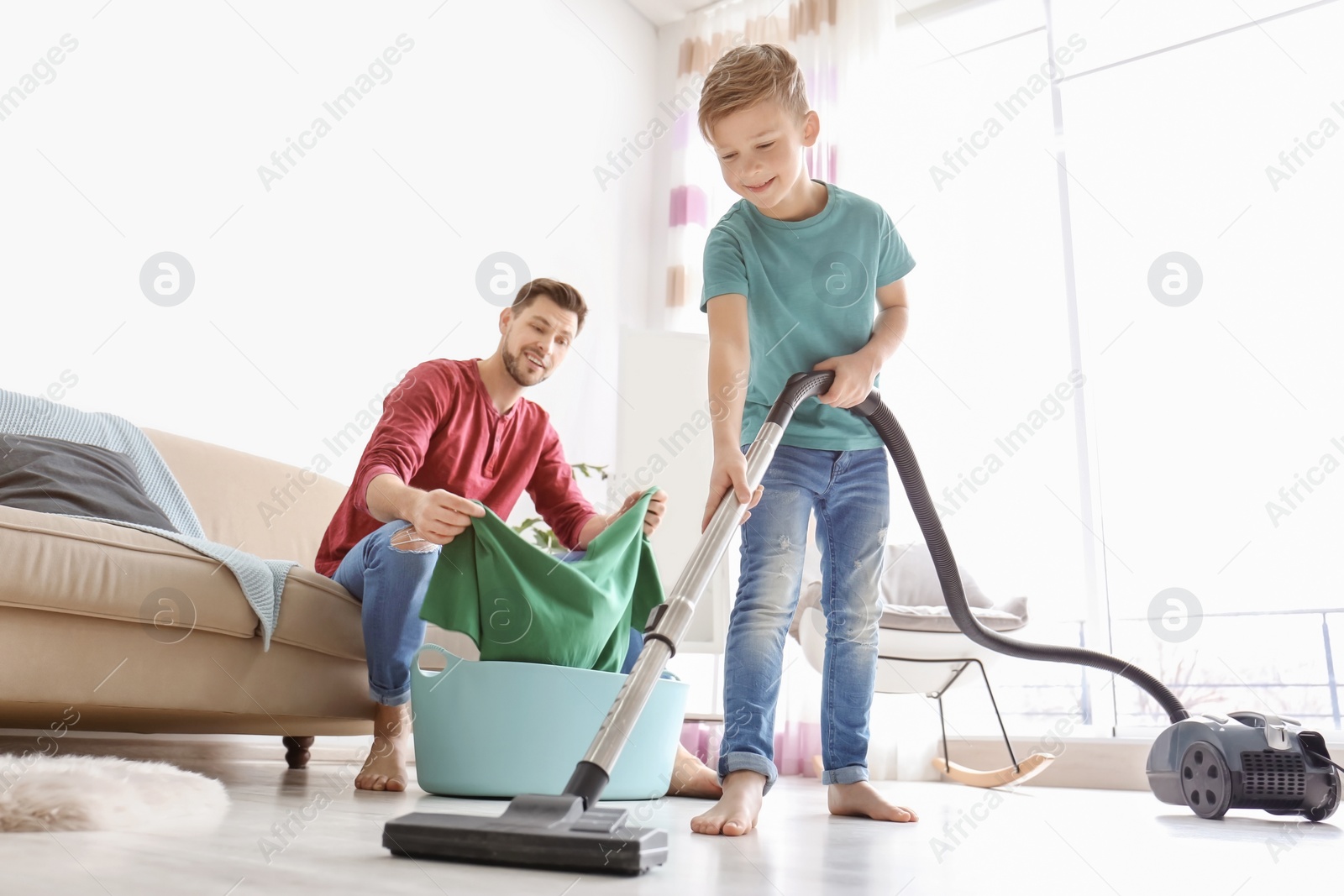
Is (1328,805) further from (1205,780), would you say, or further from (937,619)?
(937,619)

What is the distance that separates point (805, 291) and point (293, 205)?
2.00 metres

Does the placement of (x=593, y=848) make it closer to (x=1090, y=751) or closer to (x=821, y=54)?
(x=1090, y=751)

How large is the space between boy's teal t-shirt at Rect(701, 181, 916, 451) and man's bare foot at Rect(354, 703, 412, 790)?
788 millimetres

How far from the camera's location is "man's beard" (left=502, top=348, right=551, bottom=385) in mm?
2107

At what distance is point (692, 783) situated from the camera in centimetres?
188

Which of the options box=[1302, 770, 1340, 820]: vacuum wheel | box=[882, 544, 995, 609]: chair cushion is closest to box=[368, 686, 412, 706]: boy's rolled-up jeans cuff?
box=[1302, 770, 1340, 820]: vacuum wheel

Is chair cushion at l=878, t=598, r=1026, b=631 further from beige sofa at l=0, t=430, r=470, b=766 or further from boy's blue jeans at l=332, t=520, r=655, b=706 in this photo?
beige sofa at l=0, t=430, r=470, b=766

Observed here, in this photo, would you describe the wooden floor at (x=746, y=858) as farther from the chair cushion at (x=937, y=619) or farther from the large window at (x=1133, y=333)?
the large window at (x=1133, y=333)

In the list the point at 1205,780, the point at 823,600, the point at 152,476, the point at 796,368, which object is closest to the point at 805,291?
the point at 796,368

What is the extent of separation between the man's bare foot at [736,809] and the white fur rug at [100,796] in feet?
1.87

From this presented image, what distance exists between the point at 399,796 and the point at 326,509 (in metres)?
1.21

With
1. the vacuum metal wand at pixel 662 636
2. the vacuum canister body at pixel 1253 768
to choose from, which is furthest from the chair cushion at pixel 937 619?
the vacuum metal wand at pixel 662 636

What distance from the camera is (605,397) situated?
4191mm

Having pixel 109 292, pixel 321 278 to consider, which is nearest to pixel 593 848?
pixel 109 292
